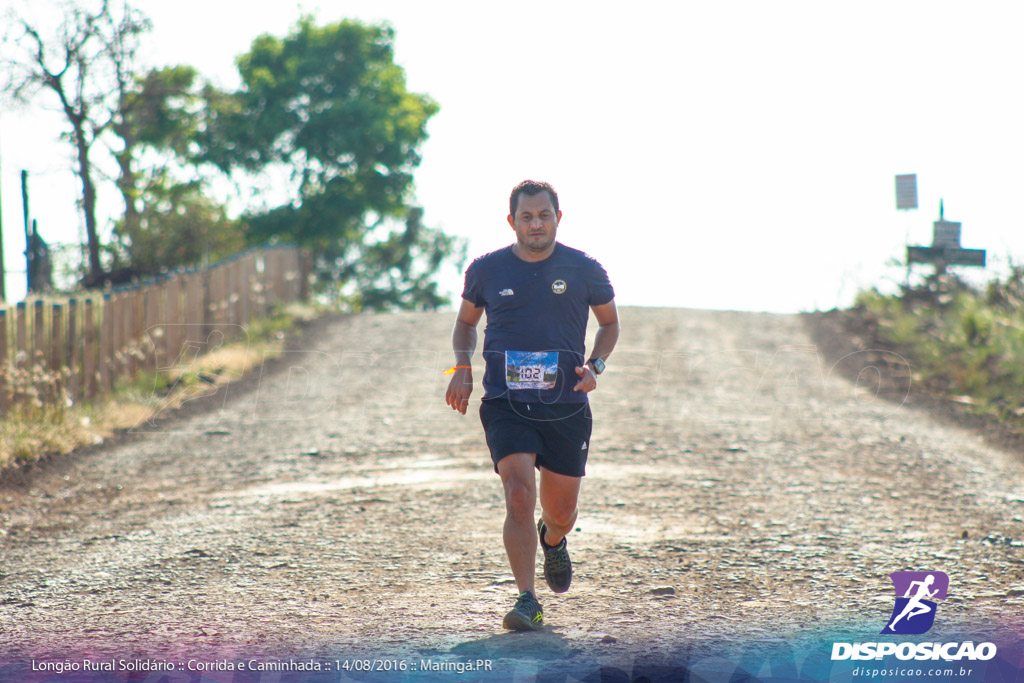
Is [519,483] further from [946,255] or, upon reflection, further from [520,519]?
[946,255]

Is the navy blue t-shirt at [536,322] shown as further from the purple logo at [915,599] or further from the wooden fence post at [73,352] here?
the wooden fence post at [73,352]

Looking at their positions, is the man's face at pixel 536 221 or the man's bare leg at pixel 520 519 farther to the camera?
the man's face at pixel 536 221

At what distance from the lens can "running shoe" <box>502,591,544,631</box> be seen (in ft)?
15.0

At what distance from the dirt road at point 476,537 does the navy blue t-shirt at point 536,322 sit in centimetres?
115

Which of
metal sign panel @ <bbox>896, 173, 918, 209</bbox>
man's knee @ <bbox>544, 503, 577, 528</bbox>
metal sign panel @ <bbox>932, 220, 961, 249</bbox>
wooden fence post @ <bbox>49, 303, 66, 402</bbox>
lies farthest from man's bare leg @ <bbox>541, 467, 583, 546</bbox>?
metal sign panel @ <bbox>896, 173, 918, 209</bbox>

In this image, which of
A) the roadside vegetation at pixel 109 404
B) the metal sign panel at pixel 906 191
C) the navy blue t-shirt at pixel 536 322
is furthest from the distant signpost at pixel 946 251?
the navy blue t-shirt at pixel 536 322

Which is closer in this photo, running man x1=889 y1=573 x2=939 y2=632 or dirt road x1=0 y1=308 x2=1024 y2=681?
dirt road x1=0 y1=308 x2=1024 y2=681

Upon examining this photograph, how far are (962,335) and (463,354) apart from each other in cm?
→ 1289

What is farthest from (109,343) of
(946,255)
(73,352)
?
(946,255)

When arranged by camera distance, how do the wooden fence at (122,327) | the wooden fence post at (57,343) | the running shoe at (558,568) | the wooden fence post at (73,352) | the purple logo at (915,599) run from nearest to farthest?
the purple logo at (915,599) → the running shoe at (558,568) → the wooden fence at (122,327) → the wooden fence post at (57,343) → the wooden fence post at (73,352)

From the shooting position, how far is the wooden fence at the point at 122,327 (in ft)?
37.1

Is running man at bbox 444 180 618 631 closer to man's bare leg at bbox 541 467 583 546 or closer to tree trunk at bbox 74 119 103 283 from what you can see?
man's bare leg at bbox 541 467 583 546

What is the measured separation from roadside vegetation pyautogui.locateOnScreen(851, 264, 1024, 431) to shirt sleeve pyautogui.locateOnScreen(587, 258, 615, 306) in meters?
8.40

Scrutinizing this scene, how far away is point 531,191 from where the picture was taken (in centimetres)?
484
